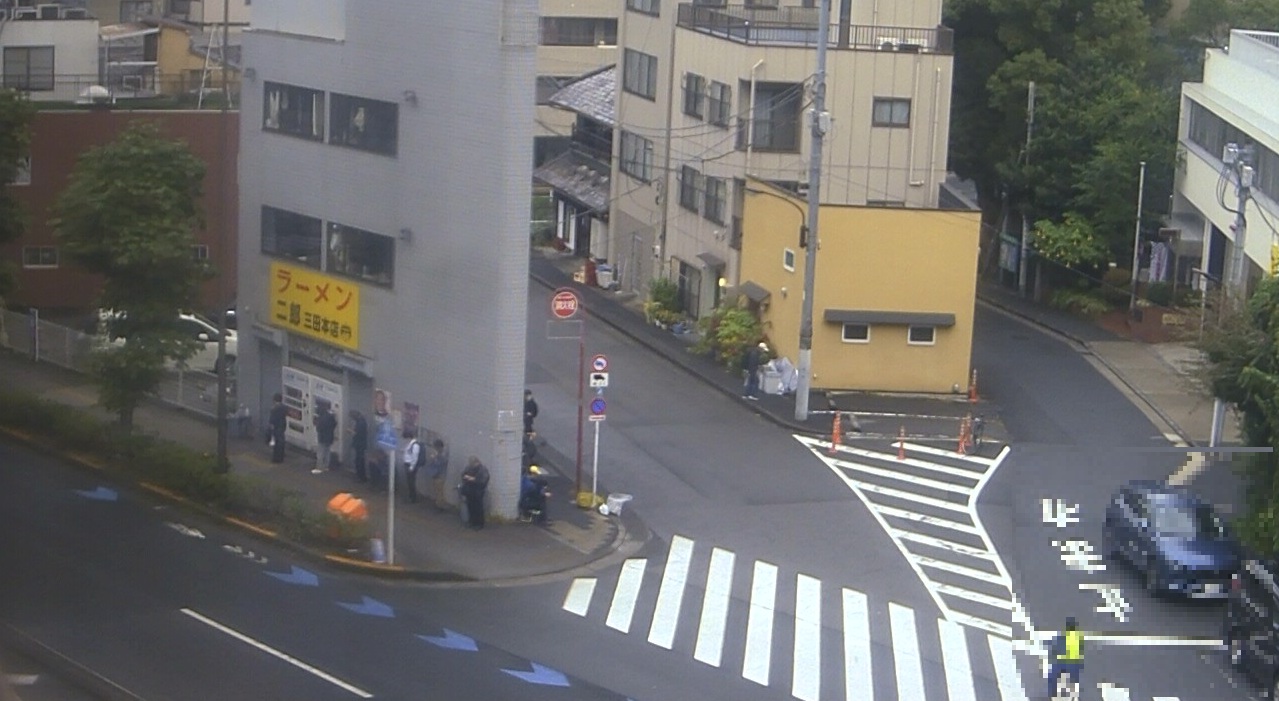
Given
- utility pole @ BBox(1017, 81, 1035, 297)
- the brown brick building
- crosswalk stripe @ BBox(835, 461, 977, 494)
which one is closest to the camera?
crosswalk stripe @ BBox(835, 461, 977, 494)

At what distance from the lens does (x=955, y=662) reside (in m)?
19.8

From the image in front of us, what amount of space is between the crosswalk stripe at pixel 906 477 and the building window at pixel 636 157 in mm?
15621

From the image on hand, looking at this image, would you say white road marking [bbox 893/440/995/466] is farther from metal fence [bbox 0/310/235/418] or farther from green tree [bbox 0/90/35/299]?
green tree [bbox 0/90/35/299]

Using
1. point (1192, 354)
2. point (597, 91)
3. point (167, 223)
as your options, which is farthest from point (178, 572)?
point (597, 91)

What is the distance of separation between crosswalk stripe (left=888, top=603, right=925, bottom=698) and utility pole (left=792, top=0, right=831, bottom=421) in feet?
33.1

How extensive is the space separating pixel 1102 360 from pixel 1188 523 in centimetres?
1627

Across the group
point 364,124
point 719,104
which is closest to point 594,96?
point 719,104

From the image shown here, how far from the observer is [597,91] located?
49.4 meters

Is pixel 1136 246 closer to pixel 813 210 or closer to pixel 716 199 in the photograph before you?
pixel 716 199

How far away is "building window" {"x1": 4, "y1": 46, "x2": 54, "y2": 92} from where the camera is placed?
125ft

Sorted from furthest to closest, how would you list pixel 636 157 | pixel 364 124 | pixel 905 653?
1. pixel 636 157
2. pixel 364 124
3. pixel 905 653

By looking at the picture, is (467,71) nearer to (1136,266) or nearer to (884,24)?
(884,24)

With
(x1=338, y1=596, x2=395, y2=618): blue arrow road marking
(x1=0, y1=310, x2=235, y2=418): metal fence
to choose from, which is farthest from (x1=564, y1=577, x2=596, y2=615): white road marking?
(x1=0, y1=310, x2=235, y2=418): metal fence

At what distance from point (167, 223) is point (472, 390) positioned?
18.9ft
